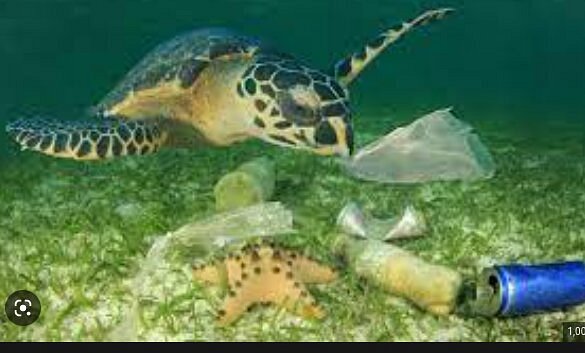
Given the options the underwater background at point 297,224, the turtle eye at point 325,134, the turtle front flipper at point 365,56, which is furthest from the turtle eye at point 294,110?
the turtle front flipper at point 365,56

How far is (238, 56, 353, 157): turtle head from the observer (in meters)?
6.62

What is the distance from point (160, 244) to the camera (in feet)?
17.1

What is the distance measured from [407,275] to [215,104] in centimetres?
333

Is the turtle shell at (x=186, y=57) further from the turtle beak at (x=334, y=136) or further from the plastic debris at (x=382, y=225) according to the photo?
the plastic debris at (x=382, y=225)

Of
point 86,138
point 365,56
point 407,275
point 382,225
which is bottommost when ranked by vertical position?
point 407,275

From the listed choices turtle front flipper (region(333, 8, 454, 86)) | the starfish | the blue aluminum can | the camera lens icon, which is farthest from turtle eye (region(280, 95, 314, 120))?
the camera lens icon

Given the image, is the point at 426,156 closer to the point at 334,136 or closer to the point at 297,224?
the point at 334,136

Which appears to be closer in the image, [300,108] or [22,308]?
[22,308]

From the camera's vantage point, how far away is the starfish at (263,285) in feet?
14.1

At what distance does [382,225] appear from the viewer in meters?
5.64

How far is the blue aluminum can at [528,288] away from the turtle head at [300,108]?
2.51m

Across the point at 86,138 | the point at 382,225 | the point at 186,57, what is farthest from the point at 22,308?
the point at 186,57

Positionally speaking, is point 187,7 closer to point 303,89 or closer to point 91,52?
point 91,52
